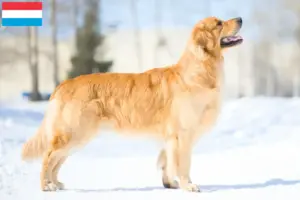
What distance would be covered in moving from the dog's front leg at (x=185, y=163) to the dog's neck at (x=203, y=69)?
0.27m

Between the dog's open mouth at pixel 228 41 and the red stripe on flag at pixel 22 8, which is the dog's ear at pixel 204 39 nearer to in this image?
the dog's open mouth at pixel 228 41

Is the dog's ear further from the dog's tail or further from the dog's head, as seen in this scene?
the dog's tail

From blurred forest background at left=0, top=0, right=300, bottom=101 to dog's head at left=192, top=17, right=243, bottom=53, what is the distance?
0.52 meters

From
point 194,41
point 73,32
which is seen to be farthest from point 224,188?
point 73,32

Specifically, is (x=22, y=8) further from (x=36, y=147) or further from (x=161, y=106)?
(x=161, y=106)

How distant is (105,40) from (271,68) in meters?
1.09

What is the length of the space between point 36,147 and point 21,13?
87 centimetres

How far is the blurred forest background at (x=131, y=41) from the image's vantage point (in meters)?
3.00

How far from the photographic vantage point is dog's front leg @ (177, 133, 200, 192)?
2406 millimetres

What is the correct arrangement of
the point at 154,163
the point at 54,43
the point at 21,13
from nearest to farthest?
the point at 154,163 < the point at 21,13 < the point at 54,43

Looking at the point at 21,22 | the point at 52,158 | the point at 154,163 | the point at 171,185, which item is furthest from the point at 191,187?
the point at 21,22

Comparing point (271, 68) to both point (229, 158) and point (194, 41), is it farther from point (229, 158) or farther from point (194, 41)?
point (194, 41)

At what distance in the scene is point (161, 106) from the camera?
2441 mm

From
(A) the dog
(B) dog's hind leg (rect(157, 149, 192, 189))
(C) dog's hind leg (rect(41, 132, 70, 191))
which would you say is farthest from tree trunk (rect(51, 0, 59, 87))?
(B) dog's hind leg (rect(157, 149, 192, 189))
